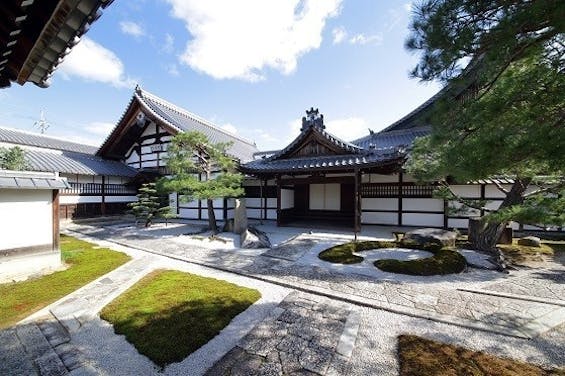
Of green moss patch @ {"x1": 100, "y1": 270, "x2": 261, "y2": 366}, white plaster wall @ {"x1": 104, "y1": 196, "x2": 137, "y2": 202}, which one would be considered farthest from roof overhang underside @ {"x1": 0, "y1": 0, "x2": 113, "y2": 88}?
white plaster wall @ {"x1": 104, "y1": 196, "x2": 137, "y2": 202}

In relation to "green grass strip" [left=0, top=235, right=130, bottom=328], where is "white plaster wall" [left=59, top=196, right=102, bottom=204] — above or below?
above

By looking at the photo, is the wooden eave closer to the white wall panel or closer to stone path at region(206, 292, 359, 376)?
the white wall panel

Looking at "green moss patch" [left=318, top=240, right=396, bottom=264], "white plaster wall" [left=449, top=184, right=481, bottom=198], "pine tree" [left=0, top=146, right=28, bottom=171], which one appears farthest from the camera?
"pine tree" [left=0, top=146, right=28, bottom=171]

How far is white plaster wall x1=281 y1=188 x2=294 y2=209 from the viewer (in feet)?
47.3

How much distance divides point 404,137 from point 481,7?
14.7 metres

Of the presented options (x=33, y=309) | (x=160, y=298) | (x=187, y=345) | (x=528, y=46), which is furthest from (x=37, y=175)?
(x=528, y=46)

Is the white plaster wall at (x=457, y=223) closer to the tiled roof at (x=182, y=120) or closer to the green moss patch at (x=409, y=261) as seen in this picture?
the green moss patch at (x=409, y=261)

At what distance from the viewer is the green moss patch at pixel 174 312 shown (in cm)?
366

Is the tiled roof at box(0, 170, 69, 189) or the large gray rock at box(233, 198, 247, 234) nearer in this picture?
the tiled roof at box(0, 170, 69, 189)

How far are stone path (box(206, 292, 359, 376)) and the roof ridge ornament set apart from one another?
32.4 feet

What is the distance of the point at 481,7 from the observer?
3012mm

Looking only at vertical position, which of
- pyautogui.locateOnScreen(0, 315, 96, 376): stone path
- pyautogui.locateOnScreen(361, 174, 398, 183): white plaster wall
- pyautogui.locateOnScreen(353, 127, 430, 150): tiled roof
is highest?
pyautogui.locateOnScreen(353, 127, 430, 150): tiled roof

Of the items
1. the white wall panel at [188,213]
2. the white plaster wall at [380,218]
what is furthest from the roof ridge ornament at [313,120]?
the white wall panel at [188,213]

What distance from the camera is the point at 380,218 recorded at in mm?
13422
